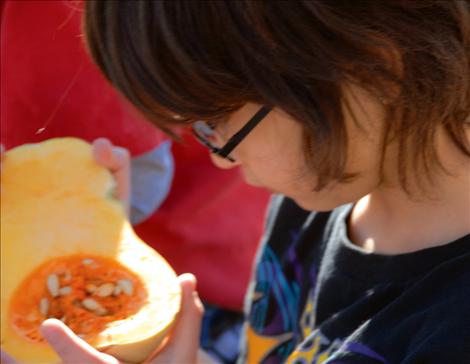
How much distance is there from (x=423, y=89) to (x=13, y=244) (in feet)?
1.60

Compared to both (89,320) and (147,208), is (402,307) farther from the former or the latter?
(147,208)

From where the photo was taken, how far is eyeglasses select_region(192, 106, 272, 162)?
787 millimetres

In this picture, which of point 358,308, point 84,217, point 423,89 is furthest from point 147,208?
point 423,89

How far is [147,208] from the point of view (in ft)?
4.22

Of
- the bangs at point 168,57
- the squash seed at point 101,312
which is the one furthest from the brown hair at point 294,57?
the squash seed at point 101,312

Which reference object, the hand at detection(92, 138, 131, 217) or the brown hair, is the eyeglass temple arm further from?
the hand at detection(92, 138, 131, 217)

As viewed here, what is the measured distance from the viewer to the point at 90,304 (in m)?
0.92

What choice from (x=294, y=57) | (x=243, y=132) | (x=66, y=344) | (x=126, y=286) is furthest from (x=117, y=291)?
(x=294, y=57)

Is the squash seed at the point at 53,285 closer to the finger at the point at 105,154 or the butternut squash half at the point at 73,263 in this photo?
the butternut squash half at the point at 73,263

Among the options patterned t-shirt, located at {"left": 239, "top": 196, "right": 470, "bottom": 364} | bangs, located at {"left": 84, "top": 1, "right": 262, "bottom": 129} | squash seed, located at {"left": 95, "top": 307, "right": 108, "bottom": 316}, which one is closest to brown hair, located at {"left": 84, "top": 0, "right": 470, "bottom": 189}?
bangs, located at {"left": 84, "top": 1, "right": 262, "bottom": 129}

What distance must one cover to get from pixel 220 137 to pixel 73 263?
24 cm

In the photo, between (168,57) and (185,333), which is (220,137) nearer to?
(168,57)

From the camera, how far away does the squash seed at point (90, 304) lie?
92 centimetres

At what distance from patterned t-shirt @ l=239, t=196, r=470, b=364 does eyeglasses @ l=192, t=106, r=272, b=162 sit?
0.64ft
